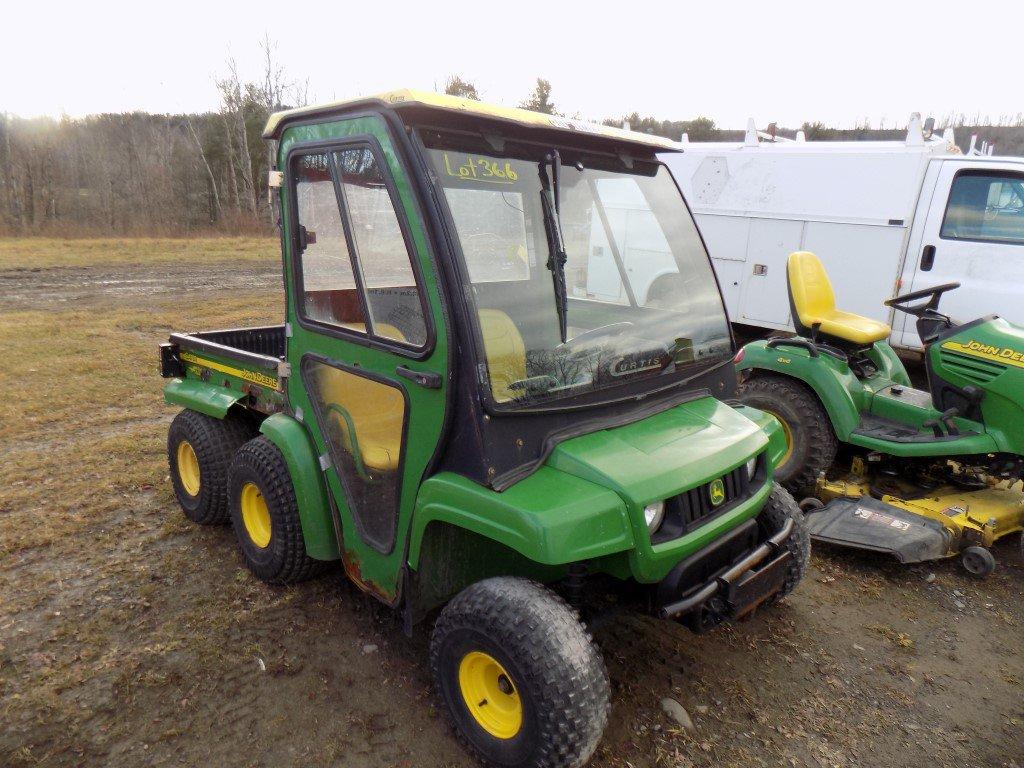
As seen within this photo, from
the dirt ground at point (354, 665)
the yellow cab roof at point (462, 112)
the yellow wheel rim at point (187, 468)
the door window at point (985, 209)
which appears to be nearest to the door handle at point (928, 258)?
the door window at point (985, 209)

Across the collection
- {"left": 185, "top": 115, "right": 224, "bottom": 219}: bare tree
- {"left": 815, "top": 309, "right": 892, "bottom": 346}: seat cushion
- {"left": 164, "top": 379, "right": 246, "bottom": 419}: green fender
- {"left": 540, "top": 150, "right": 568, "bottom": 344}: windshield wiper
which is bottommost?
{"left": 164, "top": 379, "right": 246, "bottom": 419}: green fender

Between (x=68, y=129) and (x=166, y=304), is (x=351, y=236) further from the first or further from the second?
(x=68, y=129)

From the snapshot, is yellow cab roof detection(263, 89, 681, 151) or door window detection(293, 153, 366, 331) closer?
yellow cab roof detection(263, 89, 681, 151)

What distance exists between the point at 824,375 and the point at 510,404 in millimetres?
2954

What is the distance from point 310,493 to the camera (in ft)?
9.63

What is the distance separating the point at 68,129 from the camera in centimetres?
3472

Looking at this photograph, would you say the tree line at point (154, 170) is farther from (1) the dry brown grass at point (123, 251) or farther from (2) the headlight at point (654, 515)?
(2) the headlight at point (654, 515)

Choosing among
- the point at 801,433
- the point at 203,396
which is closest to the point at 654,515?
the point at 801,433

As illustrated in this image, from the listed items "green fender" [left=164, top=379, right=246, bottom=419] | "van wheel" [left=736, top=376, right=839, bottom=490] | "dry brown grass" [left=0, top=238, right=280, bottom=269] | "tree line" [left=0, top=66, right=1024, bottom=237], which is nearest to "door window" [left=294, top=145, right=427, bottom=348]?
"green fender" [left=164, top=379, right=246, bottom=419]

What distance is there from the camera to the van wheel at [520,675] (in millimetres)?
2094

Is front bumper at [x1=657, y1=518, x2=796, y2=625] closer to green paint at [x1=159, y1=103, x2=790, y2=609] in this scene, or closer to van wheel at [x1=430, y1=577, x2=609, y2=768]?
green paint at [x1=159, y1=103, x2=790, y2=609]

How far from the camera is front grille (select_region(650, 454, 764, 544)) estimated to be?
2.33 m

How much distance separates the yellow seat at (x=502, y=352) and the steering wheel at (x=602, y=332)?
194 mm

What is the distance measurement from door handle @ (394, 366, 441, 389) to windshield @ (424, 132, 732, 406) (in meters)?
0.19
